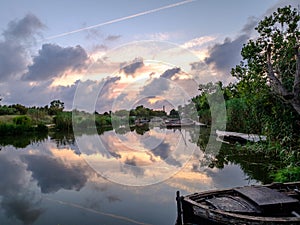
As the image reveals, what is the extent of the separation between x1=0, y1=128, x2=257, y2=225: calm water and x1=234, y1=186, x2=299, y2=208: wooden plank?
1402 millimetres

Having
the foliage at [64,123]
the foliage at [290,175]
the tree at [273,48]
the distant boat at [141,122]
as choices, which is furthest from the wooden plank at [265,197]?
the distant boat at [141,122]

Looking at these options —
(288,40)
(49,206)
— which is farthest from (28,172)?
(288,40)

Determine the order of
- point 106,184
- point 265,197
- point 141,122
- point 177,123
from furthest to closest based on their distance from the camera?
1. point 141,122
2. point 177,123
3. point 106,184
4. point 265,197

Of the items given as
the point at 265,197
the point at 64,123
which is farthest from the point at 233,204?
the point at 64,123

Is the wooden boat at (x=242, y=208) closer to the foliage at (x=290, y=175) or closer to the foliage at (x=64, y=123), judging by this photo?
the foliage at (x=290, y=175)

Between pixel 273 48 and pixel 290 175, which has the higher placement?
pixel 273 48

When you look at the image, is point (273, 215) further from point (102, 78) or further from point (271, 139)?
point (102, 78)

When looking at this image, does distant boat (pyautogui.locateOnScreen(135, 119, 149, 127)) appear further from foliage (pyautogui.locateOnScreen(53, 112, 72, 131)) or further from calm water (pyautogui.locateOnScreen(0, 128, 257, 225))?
calm water (pyautogui.locateOnScreen(0, 128, 257, 225))

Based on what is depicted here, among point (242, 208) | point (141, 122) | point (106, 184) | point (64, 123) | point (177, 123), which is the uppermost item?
point (141, 122)

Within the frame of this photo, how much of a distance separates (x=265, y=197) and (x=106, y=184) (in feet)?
14.0

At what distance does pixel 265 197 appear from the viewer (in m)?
3.72

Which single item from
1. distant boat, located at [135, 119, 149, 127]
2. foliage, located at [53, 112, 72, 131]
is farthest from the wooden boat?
distant boat, located at [135, 119, 149, 127]

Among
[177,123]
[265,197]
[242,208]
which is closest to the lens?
[242,208]

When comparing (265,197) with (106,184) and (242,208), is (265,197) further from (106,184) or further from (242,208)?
(106,184)
